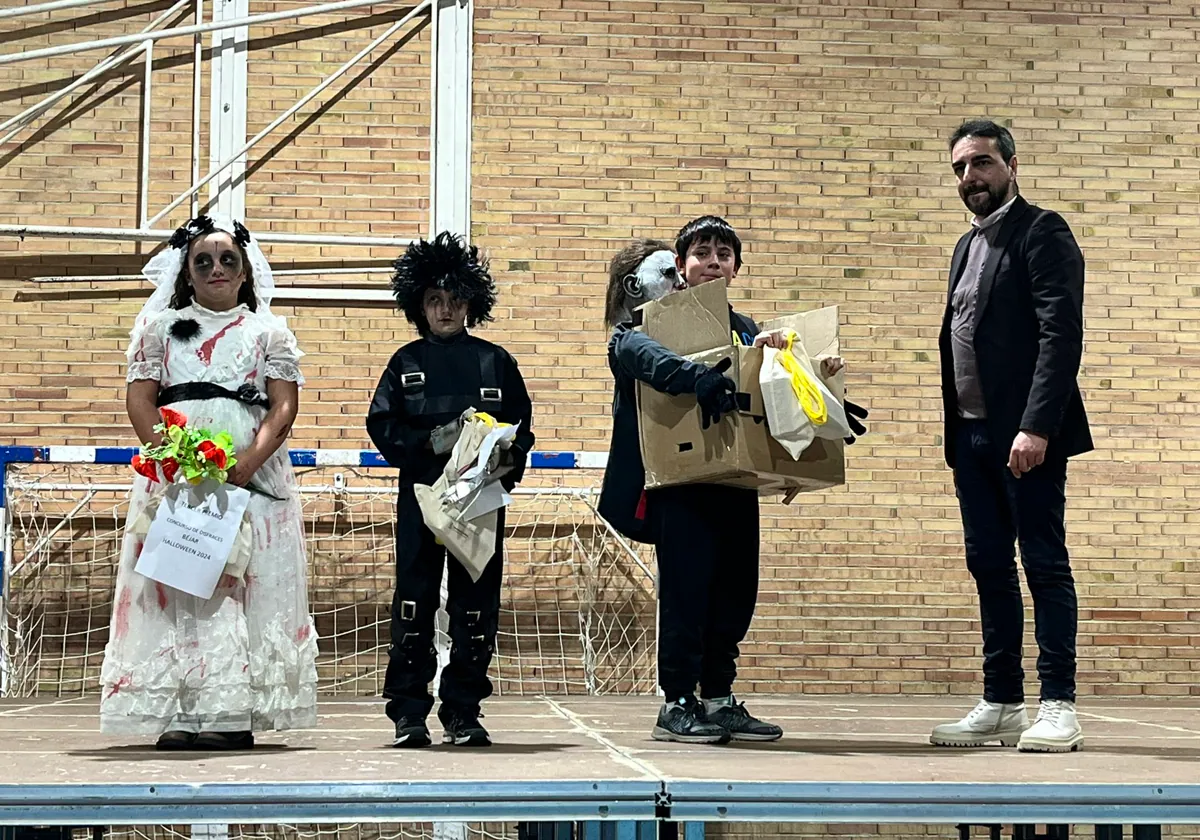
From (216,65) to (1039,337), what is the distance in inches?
219

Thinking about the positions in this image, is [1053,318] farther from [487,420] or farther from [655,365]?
[487,420]

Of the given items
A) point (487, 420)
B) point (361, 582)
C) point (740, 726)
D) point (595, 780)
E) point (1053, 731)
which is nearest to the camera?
point (595, 780)

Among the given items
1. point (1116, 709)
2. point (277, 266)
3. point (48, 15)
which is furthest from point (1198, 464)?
point (48, 15)

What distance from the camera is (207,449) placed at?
413 centimetres

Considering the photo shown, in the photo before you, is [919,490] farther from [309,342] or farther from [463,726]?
[463,726]

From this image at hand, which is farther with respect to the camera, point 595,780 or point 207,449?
point 207,449

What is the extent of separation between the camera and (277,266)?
8195 millimetres

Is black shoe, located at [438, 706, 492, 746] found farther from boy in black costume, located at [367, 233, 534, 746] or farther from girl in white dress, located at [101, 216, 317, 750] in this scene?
girl in white dress, located at [101, 216, 317, 750]

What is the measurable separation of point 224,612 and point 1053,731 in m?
2.38

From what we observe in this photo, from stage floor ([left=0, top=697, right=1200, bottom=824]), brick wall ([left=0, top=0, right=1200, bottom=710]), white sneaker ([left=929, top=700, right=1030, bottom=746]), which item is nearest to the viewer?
stage floor ([left=0, top=697, right=1200, bottom=824])

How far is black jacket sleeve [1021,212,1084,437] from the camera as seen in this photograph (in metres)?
3.99

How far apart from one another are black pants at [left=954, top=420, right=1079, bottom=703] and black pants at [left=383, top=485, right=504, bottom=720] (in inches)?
55.5

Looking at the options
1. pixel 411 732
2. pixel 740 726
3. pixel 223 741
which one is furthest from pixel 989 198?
pixel 223 741

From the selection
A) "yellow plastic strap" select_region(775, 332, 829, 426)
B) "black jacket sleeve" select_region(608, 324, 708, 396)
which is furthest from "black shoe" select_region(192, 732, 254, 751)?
"yellow plastic strap" select_region(775, 332, 829, 426)
